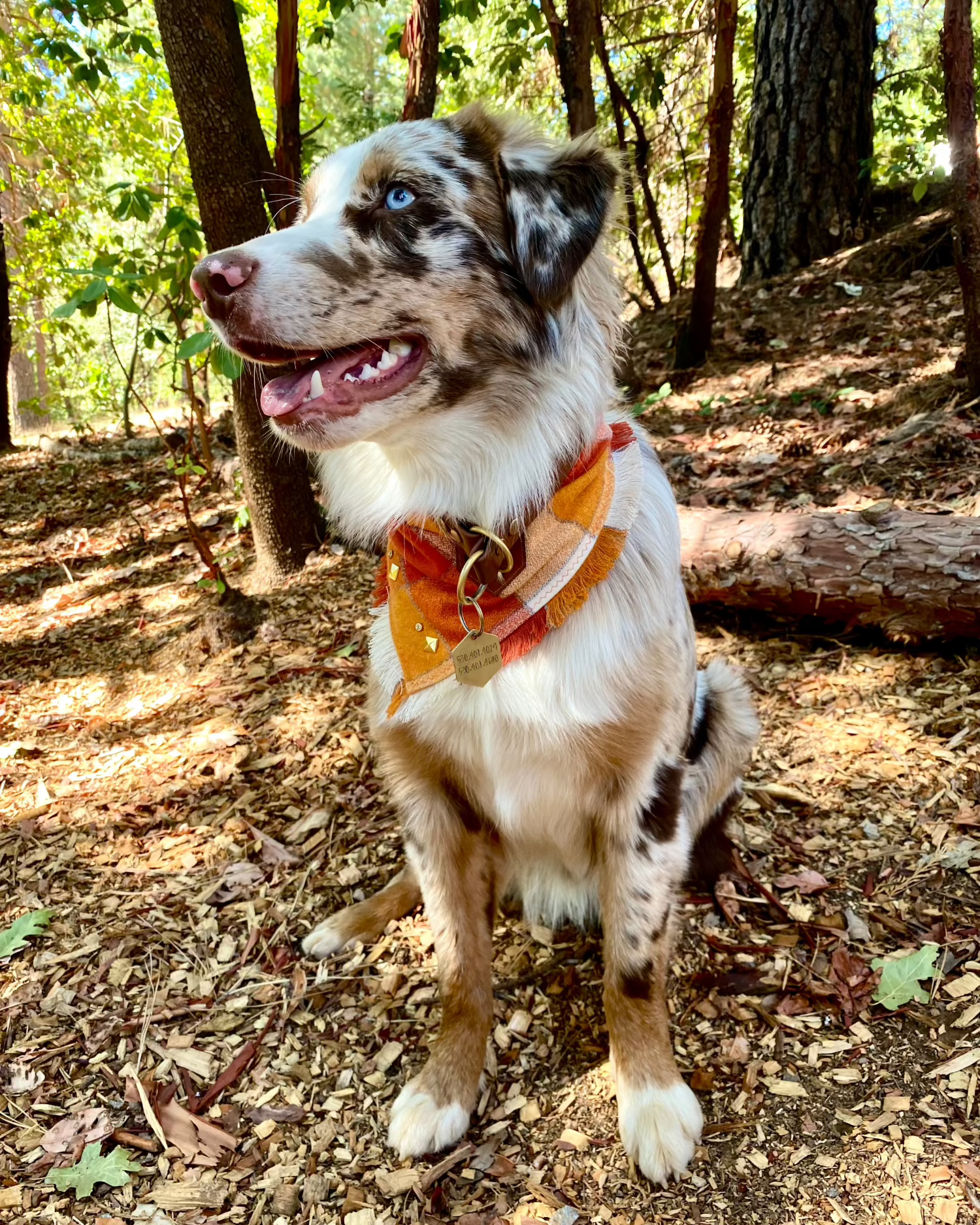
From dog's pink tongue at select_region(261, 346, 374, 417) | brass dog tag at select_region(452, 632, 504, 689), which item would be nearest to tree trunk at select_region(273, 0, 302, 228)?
dog's pink tongue at select_region(261, 346, 374, 417)

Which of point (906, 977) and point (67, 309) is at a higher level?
point (67, 309)

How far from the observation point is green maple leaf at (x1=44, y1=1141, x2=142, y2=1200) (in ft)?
6.20

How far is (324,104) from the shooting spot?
784 inches

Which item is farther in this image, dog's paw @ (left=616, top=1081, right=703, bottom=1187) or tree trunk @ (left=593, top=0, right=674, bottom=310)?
tree trunk @ (left=593, top=0, right=674, bottom=310)

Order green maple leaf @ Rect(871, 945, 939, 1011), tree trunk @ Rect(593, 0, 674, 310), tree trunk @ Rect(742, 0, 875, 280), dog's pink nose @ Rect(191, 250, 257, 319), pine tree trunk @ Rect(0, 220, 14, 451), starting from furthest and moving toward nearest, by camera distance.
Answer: pine tree trunk @ Rect(0, 220, 14, 451), tree trunk @ Rect(742, 0, 875, 280), tree trunk @ Rect(593, 0, 674, 310), green maple leaf @ Rect(871, 945, 939, 1011), dog's pink nose @ Rect(191, 250, 257, 319)

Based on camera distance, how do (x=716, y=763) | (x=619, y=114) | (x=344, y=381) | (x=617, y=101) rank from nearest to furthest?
(x=344, y=381) → (x=716, y=763) → (x=617, y=101) → (x=619, y=114)

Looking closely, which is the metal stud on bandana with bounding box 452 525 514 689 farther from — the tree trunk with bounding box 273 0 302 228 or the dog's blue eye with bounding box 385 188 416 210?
the tree trunk with bounding box 273 0 302 228

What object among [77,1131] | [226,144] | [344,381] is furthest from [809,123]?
[77,1131]

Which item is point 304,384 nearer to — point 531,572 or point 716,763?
point 531,572

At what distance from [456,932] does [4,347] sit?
29.6 ft

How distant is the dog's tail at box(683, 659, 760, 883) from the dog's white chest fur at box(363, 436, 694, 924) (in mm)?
345

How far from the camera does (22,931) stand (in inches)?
101

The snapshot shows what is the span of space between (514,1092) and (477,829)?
649 mm

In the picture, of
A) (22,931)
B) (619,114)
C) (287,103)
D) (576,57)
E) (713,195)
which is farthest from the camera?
(619,114)
